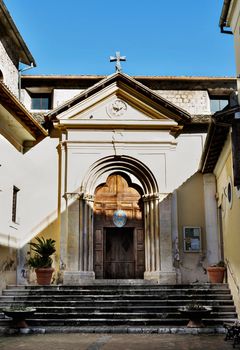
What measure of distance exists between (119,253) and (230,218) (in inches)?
202

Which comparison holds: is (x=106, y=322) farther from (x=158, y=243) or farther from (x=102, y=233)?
(x=102, y=233)

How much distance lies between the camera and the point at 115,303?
13234 millimetres

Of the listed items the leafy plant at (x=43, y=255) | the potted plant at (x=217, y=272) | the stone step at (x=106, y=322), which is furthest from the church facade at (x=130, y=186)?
the stone step at (x=106, y=322)

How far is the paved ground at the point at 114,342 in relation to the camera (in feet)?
31.0

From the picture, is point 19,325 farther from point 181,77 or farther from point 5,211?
point 181,77

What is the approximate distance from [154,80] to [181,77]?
1.07 metres

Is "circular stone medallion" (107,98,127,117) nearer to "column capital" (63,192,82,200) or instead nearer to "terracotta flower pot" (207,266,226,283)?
"column capital" (63,192,82,200)

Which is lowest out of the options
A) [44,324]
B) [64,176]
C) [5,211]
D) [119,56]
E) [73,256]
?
[44,324]

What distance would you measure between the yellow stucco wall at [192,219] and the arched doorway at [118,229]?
4.65 ft

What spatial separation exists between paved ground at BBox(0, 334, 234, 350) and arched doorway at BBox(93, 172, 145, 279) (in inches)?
220

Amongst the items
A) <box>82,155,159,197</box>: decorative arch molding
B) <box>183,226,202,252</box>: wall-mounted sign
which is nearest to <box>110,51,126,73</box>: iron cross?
<box>82,155,159,197</box>: decorative arch molding

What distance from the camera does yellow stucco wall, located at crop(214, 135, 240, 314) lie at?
1220 centimetres

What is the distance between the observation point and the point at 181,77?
1812 centimetres

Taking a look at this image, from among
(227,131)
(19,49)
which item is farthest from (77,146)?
(227,131)
